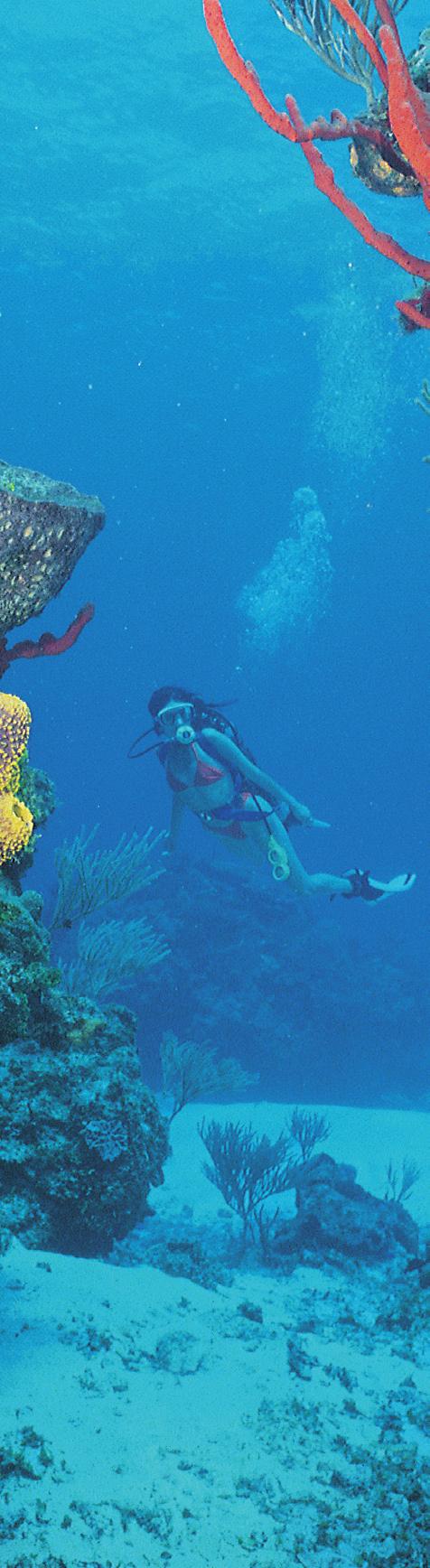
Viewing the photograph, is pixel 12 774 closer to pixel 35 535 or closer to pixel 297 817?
pixel 35 535

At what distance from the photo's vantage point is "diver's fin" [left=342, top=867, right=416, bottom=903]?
983 cm

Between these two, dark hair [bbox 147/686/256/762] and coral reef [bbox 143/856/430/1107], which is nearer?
dark hair [bbox 147/686/256/762]

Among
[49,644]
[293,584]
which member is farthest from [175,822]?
[293,584]

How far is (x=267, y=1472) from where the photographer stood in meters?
2.36

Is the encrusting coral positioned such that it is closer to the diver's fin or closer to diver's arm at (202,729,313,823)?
diver's arm at (202,729,313,823)

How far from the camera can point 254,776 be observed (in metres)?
9.41

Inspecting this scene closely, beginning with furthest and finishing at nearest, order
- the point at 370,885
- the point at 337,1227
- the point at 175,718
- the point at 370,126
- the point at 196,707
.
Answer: the point at 370,885, the point at 196,707, the point at 175,718, the point at 337,1227, the point at 370,126

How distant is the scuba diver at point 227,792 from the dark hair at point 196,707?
11 mm

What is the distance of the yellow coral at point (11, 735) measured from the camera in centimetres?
263

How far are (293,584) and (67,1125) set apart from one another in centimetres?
6995

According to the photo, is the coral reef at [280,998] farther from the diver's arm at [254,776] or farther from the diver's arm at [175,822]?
the diver's arm at [254,776]

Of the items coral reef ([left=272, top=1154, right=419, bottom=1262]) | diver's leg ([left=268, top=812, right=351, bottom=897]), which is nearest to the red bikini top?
diver's leg ([left=268, top=812, right=351, bottom=897])

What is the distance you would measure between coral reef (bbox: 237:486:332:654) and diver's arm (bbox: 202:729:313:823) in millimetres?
42896

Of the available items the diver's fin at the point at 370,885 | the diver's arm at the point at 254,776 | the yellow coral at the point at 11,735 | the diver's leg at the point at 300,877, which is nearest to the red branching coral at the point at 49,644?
the yellow coral at the point at 11,735
